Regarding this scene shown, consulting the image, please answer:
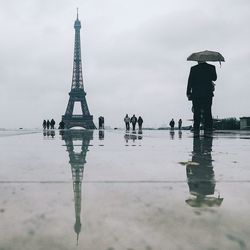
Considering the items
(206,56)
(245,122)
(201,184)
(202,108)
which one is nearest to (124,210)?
(201,184)

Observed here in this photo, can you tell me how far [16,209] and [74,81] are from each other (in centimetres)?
8313

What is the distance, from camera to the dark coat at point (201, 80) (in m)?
10.1

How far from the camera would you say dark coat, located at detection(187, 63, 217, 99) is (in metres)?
10.1

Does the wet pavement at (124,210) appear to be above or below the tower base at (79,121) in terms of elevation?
below

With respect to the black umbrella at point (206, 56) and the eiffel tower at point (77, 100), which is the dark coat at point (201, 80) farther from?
the eiffel tower at point (77, 100)

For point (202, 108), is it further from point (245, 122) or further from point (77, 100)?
point (77, 100)

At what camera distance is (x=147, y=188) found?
7.64ft

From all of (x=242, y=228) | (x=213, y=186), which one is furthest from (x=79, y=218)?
(x=213, y=186)

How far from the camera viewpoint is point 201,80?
1020 cm

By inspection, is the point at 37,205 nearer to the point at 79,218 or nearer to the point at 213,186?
the point at 79,218

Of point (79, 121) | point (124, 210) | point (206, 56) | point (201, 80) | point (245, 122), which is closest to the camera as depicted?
point (124, 210)

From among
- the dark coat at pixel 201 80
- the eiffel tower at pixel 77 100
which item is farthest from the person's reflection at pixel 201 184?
the eiffel tower at pixel 77 100

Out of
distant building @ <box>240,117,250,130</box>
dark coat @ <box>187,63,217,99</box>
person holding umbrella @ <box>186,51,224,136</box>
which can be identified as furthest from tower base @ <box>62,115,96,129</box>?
dark coat @ <box>187,63,217,99</box>

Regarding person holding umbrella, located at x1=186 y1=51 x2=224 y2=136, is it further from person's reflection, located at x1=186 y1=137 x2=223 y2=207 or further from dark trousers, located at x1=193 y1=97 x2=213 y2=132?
person's reflection, located at x1=186 y1=137 x2=223 y2=207
